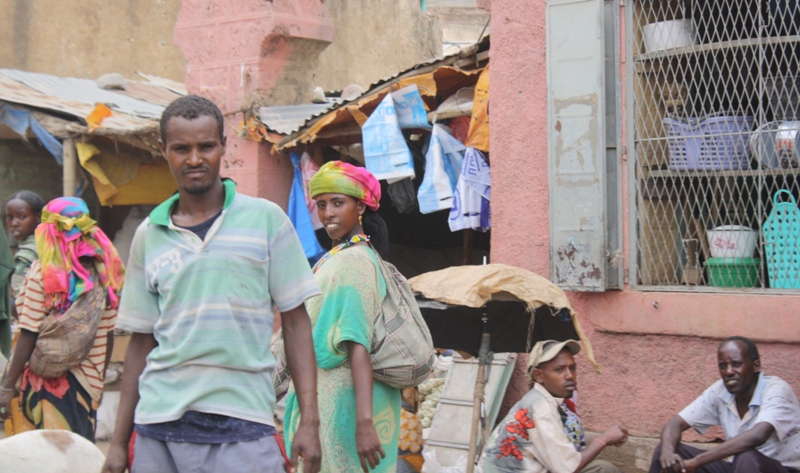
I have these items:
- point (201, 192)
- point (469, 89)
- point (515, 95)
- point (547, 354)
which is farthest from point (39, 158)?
point (201, 192)

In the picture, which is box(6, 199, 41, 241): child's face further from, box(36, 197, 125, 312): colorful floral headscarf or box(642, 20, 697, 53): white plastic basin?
box(642, 20, 697, 53): white plastic basin

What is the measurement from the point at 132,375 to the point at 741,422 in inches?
123

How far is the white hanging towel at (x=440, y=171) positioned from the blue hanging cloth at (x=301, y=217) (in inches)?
44.9

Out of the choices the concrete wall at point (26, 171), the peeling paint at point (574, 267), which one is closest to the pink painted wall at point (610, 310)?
the peeling paint at point (574, 267)

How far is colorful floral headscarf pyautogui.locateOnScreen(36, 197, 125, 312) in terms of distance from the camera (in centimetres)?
500

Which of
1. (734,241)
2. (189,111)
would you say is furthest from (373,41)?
(189,111)

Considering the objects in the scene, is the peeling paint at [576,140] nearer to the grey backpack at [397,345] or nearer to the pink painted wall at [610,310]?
Result: the pink painted wall at [610,310]

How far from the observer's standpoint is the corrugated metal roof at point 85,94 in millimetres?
9836

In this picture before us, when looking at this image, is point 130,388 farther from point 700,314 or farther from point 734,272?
point 734,272

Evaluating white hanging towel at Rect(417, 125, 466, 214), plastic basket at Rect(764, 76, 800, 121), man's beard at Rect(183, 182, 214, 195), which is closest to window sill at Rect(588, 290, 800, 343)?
plastic basket at Rect(764, 76, 800, 121)

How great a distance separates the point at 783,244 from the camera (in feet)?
17.8

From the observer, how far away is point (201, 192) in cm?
271

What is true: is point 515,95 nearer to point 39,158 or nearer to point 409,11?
point 39,158

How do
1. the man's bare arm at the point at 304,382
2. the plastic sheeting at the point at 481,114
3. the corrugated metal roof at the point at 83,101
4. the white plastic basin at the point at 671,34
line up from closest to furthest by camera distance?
the man's bare arm at the point at 304,382 < the white plastic basin at the point at 671,34 < the plastic sheeting at the point at 481,114 < the corrugated metal roof at the point at 83,101
